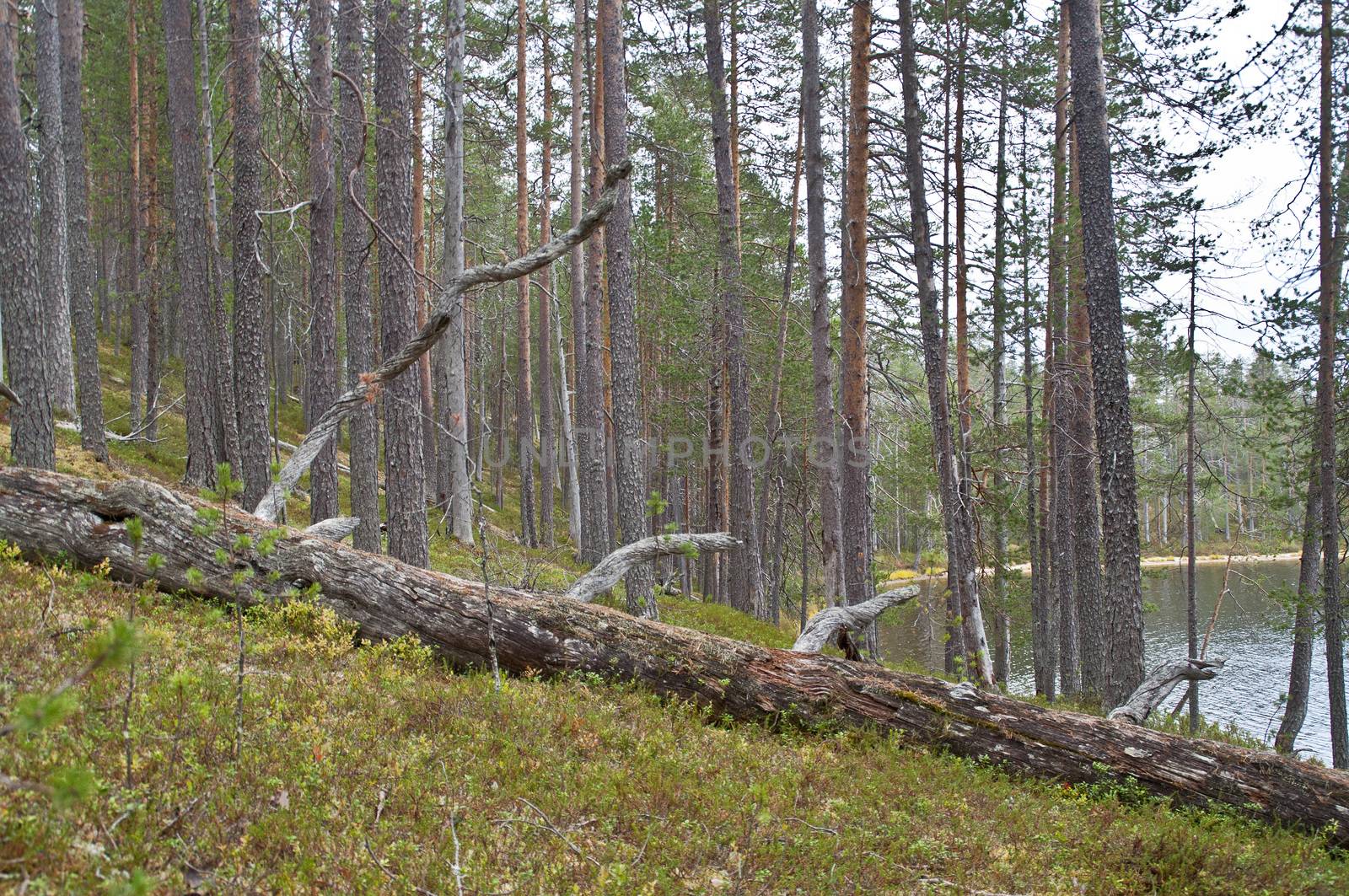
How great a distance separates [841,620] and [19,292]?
10.1m

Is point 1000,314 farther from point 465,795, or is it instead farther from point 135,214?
point 135,214

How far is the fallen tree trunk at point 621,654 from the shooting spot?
241 inches

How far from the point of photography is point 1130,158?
15484mm

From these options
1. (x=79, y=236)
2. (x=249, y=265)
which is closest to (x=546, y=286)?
(x=79, y=236)

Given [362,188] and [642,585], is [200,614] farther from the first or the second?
[362,188]

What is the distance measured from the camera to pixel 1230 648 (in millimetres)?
26406

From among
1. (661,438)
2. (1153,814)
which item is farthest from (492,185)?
(1153,814)

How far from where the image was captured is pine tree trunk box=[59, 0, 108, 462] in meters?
13.9

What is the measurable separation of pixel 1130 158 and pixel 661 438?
16.3 meters

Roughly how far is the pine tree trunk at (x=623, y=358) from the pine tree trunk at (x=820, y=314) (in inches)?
102

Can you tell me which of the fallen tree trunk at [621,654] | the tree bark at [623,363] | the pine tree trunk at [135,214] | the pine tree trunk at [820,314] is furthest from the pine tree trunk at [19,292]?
the pine tree trunk at [135,214]

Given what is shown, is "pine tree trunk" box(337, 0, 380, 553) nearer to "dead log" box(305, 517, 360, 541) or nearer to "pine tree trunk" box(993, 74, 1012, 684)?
"dead log" box(305, 517, 360, 541)

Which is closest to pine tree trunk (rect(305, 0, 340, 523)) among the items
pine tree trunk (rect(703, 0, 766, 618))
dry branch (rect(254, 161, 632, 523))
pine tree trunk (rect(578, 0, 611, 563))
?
dry branch (rect(254, 161, 632, 523))

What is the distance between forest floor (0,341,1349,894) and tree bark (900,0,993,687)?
18.0ft
